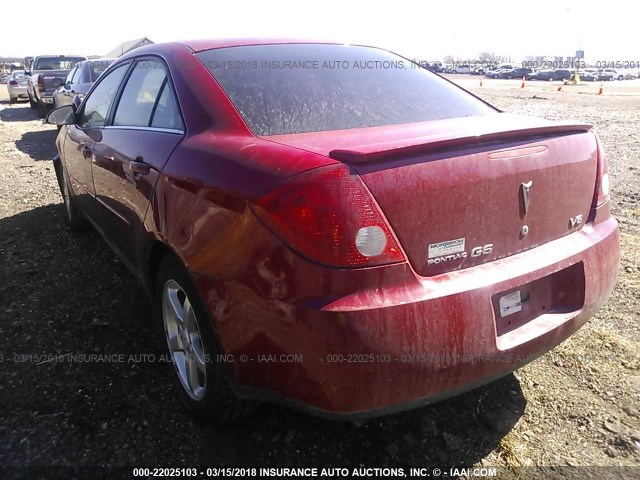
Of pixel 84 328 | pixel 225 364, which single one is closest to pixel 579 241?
pixel 225 364

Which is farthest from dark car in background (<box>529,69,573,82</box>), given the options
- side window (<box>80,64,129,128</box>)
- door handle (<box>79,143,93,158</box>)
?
door handle (<box>79,143,93,158</box>)

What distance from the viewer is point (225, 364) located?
196 centimetres

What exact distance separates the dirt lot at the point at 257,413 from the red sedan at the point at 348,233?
0.21 meters

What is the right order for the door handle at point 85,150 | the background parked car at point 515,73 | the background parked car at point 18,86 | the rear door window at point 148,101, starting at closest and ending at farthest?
the rear door window at point 148,101, the door handle at point 85,150, the background parked car at point 18,86, the background parked car at point 515,73

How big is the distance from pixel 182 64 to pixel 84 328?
5.53 ft

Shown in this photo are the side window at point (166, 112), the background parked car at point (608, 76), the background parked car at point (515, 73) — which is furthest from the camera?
the background parked car at point (515, 73)

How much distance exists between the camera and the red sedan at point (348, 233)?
5.34 feet

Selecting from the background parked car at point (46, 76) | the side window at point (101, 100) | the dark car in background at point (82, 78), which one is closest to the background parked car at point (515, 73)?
the background parked car at point (46, 76)

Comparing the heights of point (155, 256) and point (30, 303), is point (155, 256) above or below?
above

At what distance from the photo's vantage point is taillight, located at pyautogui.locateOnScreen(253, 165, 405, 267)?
1.61m

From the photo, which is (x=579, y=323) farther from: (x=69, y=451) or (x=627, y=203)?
(x=627, y=203)

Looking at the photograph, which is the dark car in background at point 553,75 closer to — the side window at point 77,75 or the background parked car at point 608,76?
the background parked car at point 608,76

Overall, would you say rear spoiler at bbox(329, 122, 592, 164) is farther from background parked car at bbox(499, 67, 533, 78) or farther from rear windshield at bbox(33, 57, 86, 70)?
background parked car at bbox(499, 67, 533, 78)

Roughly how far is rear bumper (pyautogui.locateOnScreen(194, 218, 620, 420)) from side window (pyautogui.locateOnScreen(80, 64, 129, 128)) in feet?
6.78
